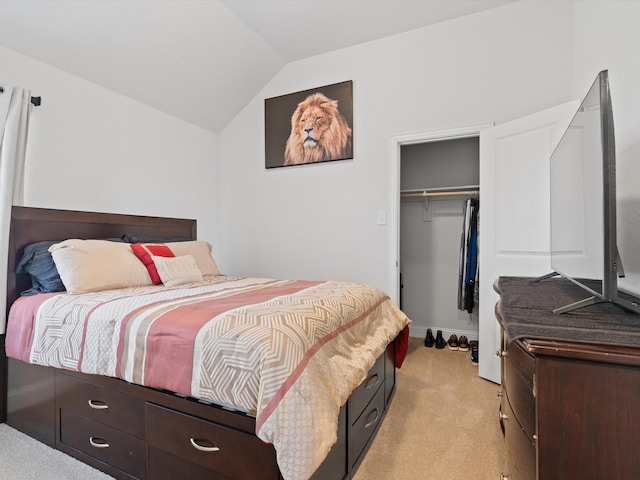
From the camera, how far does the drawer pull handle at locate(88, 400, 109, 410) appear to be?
1457 mm

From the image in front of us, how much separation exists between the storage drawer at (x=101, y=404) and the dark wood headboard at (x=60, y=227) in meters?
0.79

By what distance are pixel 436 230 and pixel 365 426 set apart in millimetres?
2434

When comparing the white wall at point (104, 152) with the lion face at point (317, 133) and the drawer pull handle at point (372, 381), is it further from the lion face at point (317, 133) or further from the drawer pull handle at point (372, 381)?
the drawer pull handle at point (372, 381)

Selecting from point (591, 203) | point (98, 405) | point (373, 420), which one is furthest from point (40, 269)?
point (591, 203)

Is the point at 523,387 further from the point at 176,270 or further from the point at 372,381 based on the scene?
the point at 176,270

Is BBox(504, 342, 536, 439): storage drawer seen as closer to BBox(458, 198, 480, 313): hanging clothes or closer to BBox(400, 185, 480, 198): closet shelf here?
BBox(458, 198, 480, 313): hanging clothes

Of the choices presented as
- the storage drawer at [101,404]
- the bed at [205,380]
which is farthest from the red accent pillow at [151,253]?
the storage drawer at [101,404]

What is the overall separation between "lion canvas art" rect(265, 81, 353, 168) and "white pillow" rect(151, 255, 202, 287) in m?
1.55

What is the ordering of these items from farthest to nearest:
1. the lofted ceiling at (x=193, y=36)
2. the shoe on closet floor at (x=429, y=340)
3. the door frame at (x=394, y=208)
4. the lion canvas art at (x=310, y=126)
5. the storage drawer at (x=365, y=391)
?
1. the shoe on closet floor at (x=429, y=340)
2. the lion canvas art at (x=310, y=126)
3. the door frame at (x=394, y=208)
4. the lofted ceiling at (x=193, y=36)
5. the storage drawer at (x=365, y=391)

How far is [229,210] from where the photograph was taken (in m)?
3.75

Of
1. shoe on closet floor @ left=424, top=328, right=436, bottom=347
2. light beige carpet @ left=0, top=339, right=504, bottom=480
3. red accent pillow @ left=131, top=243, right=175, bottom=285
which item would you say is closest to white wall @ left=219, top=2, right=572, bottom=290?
shoe on closet floor @ left=424, top=328, right=436, bottom=347

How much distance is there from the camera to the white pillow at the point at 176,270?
2.21 metres

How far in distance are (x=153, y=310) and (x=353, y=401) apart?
96cm

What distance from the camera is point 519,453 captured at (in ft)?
2.90
